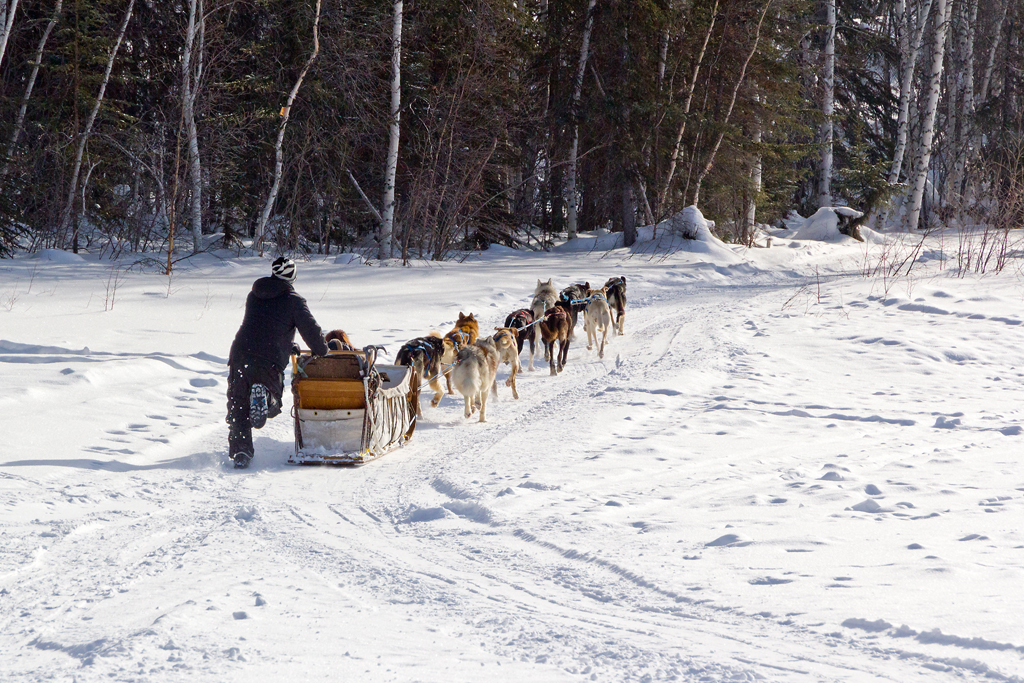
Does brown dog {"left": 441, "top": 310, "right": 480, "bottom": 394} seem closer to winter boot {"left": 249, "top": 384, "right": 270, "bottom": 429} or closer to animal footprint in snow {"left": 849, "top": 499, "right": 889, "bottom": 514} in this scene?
winter boot {"left": 249, "top": 384, "right": 270, "bottom": 429}

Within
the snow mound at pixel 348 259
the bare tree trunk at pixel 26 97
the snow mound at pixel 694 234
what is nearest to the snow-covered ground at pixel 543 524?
the snow mound at pixel 348 259

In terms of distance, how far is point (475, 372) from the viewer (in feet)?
23.1

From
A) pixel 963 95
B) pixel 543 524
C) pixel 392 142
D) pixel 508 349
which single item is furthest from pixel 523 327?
pixel 963 95

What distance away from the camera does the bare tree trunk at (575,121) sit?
20.4 metres

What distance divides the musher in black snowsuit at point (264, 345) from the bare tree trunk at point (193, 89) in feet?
37.8

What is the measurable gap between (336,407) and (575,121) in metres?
16.2

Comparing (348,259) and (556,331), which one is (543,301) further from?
(348,259)

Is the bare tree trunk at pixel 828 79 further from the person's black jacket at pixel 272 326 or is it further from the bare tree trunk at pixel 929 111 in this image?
the person's black jacket at pixel 272 326

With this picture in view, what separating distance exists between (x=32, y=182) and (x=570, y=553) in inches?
656

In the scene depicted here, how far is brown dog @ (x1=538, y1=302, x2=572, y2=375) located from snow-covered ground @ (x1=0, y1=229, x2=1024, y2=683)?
0.39 m

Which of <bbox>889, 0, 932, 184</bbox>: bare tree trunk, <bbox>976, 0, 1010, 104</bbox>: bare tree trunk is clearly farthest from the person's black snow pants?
<bbox>976, 0, 1010, 104</bbox>: bare tree trunk

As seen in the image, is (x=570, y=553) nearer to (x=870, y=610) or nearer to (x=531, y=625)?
(x=531, y=625)

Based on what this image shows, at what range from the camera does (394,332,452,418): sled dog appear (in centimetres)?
694

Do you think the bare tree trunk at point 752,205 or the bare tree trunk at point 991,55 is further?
the bare tree trunk at point 991,55
